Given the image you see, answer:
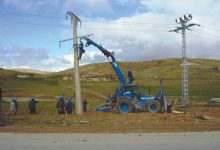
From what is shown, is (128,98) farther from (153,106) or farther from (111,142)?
(111,142)

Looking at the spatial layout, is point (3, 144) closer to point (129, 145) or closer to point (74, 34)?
point (129, 145)

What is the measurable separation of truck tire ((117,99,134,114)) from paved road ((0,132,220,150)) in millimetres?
14492

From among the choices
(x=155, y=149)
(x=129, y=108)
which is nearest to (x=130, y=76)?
(x=129, y=108)

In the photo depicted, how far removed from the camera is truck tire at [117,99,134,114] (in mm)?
31302

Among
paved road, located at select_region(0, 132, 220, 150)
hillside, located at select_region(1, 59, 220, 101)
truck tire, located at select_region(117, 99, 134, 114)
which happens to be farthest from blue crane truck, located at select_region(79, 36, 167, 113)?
paved road, located at select_region(0, 132, 220, 150)

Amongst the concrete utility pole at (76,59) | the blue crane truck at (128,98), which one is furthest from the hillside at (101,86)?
the concrete utility pole at (76,59)

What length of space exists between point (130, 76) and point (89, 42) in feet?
13.0

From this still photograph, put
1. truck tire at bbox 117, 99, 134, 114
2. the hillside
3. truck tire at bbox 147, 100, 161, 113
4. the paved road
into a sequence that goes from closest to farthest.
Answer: the paved road, truck tire at bbox 117, 99, 134, 114, truck tire at bbox 147, 100, 161, 113, the hillside

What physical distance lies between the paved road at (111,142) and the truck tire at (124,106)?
571 inches

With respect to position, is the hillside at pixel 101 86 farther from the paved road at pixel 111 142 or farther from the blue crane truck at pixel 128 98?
the paved road at pixel 111 142

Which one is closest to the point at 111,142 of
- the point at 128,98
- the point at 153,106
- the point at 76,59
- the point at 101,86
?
the point at 128,98

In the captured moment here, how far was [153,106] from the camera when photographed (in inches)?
1259

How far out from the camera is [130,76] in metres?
31.7

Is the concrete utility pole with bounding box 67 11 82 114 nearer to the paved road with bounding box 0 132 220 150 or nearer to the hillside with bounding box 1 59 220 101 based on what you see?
the hillside with bounding box 1 59 220 101
